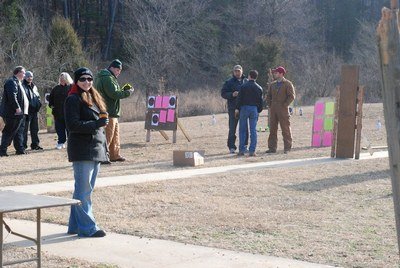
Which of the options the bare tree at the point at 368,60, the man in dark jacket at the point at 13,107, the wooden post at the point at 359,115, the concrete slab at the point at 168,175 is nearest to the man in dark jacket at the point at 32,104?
the man in dark jacket at the point at 13,107

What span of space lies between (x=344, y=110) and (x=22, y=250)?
10224 mm

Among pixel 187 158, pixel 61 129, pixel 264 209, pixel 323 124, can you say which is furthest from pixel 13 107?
pixel 264 209

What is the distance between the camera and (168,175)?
1480 centimetres

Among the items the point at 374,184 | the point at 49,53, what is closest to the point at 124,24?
the point at 49,53

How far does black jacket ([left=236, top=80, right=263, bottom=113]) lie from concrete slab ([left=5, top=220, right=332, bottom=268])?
931cm

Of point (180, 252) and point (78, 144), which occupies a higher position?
point (78, 144)

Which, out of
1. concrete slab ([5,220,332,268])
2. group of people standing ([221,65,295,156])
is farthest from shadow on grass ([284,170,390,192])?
concrete slab ([5,220,332,268])

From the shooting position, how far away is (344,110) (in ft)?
57.0

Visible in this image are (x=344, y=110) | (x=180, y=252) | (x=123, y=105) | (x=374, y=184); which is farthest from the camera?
(x=123, y=105)

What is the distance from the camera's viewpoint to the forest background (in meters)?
47.2

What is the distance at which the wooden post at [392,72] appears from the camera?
4531mm

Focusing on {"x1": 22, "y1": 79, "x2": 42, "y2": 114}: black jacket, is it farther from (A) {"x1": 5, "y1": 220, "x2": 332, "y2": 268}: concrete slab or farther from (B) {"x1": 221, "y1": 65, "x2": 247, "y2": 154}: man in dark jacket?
(A) {"x1": 5, "y1": 220, "x2": 332, "y2": 268}: concrete slab

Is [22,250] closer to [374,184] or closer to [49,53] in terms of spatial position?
[374,184]

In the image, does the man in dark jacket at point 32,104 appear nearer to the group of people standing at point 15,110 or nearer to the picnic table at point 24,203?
the group of people standing at point 15,110
